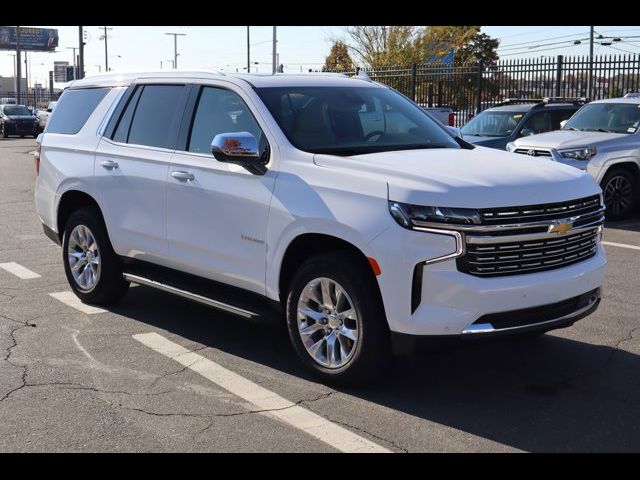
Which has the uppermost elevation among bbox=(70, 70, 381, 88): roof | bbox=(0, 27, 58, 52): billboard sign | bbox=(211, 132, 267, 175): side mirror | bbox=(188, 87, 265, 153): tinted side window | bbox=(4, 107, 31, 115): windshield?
bbox=(0, 27, 58, 52): billboard sign

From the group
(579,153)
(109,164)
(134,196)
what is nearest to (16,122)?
(579,153)

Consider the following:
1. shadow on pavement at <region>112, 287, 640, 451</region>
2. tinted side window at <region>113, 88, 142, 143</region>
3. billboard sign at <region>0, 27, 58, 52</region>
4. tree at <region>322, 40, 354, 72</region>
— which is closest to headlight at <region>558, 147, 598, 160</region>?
shadow on pavement at <region>112, 287, 640, 451</region>

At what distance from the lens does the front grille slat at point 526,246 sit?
4.65 metres

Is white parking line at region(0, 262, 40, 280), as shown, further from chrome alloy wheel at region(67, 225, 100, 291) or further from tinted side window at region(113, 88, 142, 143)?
tinted side window at region(113, 88, 142, 143)

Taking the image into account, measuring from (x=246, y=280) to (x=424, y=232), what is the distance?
1497 millimetres

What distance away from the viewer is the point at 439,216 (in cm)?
462

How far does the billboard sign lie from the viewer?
113 metres

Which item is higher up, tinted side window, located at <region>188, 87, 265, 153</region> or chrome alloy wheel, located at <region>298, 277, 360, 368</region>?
tinted side window, located at <region>188, 87, 265, 153</region>

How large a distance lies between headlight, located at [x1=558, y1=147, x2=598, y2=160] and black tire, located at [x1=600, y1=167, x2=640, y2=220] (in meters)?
0.39

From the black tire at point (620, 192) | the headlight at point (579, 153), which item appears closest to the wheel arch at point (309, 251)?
the headlight at point (579, 153)

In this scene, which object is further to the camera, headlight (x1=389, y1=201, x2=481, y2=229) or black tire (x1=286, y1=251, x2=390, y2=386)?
black tire (x1=286, y1=251, x2=390, y2=386)

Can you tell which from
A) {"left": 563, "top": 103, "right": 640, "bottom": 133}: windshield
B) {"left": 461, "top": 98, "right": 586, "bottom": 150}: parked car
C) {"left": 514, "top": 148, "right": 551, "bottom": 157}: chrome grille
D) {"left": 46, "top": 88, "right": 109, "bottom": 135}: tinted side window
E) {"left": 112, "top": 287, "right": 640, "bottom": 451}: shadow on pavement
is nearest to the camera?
{"left": 112, "top": 287, "right": 640, "bottom": 451}: shadow on pavement

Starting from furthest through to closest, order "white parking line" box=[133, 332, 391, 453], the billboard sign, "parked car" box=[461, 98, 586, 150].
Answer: the billboard sign < "parked car" box=[461, 98, 586, 150] < "white parking line" box=[133, 332, 391, 453]
